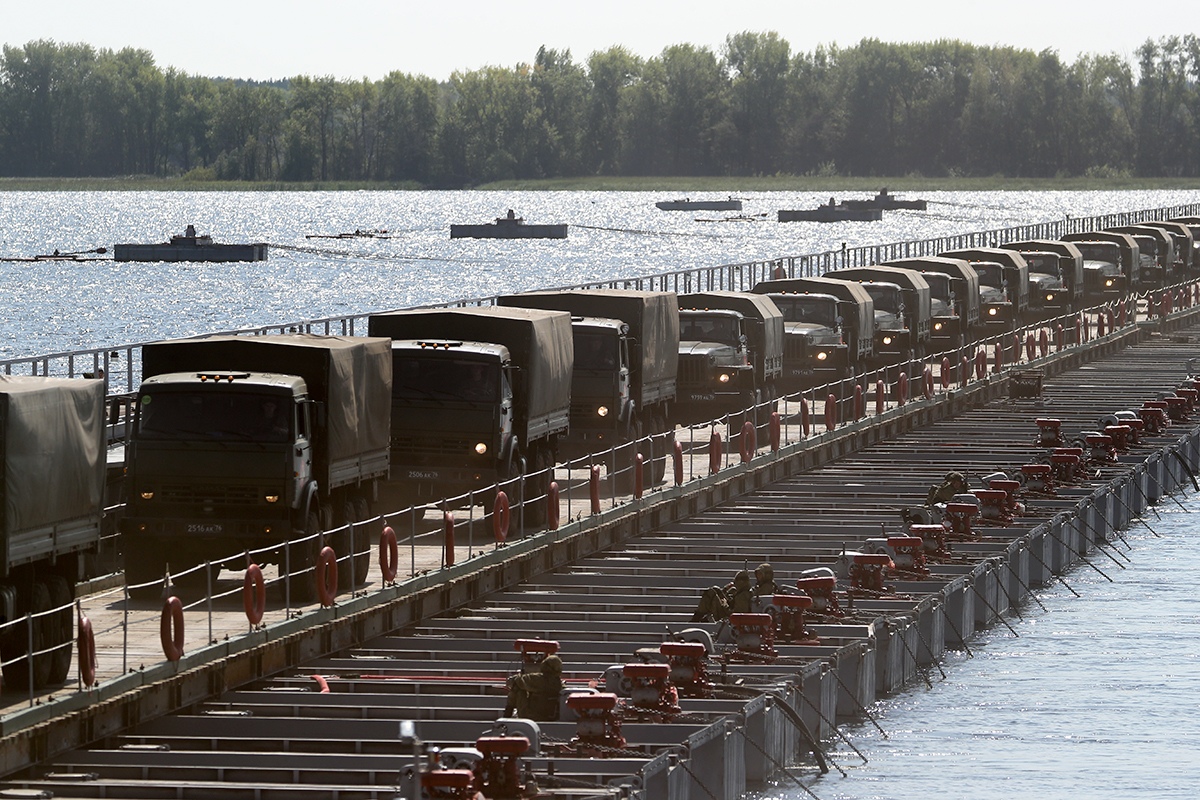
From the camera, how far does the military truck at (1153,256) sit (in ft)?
337

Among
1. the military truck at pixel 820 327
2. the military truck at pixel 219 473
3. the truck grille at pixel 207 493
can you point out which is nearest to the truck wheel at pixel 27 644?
the military truck at pixel 219 473

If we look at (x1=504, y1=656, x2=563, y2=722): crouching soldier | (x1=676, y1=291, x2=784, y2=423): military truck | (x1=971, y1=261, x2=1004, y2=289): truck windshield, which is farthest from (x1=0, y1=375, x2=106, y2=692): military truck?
(x1=971, y1=261, x2=1004, y2=289): truck windshield

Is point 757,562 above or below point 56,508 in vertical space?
below

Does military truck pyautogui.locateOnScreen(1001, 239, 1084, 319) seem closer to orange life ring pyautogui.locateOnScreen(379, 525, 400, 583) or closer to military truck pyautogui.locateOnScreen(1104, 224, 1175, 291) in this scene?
military truck pyautogui.locateOnScreen(1104, 224, 1175, 291)

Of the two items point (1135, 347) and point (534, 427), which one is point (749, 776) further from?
point (1135, 347)

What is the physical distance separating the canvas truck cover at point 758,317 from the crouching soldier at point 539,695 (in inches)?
1011

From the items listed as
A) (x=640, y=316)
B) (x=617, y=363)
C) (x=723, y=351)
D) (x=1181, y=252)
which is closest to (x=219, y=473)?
(x=617, y=363)

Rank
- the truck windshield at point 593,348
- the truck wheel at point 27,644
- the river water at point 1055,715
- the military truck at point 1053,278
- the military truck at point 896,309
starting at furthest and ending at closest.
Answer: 1. the military truck at point 1053,278
2. the military truck at point 896,309
3. the truck windshield at point 593,348
4. the river water at point 1055,715
5. the truck wheel at point 27,644

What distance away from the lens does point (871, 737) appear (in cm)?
3114

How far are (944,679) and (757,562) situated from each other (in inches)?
182

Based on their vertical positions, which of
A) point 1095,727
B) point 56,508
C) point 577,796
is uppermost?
point 56,508

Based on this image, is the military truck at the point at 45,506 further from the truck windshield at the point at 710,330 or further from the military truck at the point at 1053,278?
the military truck at the point at 1053,278

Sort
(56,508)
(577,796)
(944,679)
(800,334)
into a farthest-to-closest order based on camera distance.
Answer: (800,334)
(944,679)
(56,508)
(577,796)

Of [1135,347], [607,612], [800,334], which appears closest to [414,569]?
[607,612]
